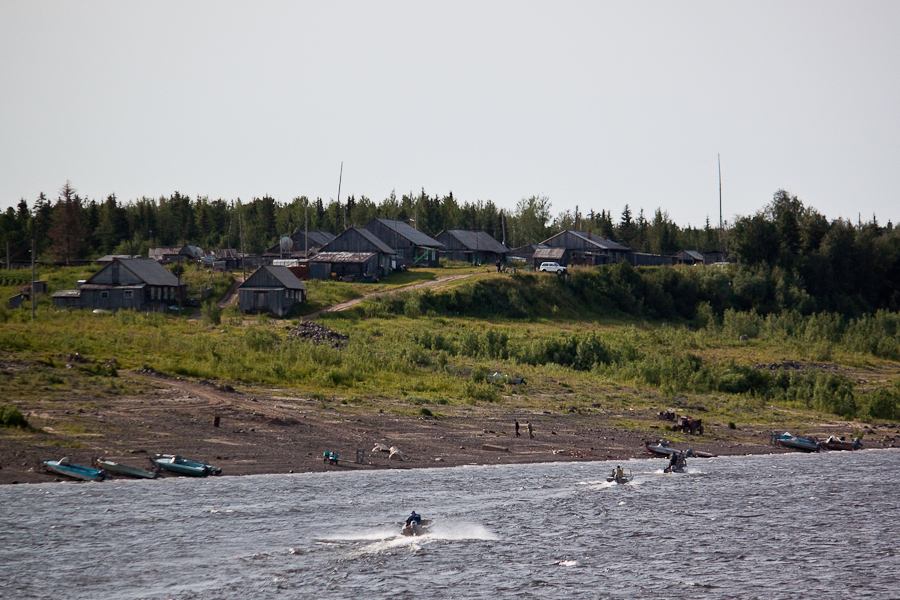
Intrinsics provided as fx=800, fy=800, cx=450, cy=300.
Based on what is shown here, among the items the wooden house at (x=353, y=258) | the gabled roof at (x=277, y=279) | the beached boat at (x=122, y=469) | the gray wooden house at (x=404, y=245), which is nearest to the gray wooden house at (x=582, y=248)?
the gray wooden house at (x=404, y=245)

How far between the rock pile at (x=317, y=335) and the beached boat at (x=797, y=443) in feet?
87.9

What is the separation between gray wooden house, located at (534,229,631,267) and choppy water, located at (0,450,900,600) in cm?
7656

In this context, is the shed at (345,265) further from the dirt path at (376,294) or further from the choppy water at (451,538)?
the choppy water at (451,538)

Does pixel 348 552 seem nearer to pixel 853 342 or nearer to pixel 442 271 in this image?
pixel 853 342

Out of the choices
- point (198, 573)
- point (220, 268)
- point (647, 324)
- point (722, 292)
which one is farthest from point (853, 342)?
point (220, 268)

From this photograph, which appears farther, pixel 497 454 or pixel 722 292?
pixel 722 292

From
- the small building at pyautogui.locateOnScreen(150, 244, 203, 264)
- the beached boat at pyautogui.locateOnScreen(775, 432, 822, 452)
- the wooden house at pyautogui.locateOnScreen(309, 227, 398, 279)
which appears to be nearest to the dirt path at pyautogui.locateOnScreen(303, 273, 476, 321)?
the wooden house at pyautogui.locateOnScreen(309, 227, 398, 279)

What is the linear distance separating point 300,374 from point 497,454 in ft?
49.3

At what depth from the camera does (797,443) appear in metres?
34.4

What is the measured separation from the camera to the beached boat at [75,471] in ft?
76.0

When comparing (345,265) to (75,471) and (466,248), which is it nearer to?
(466,248)

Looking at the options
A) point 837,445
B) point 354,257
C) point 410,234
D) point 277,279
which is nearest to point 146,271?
point 277,279

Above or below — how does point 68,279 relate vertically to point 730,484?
above

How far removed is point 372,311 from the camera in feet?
222
